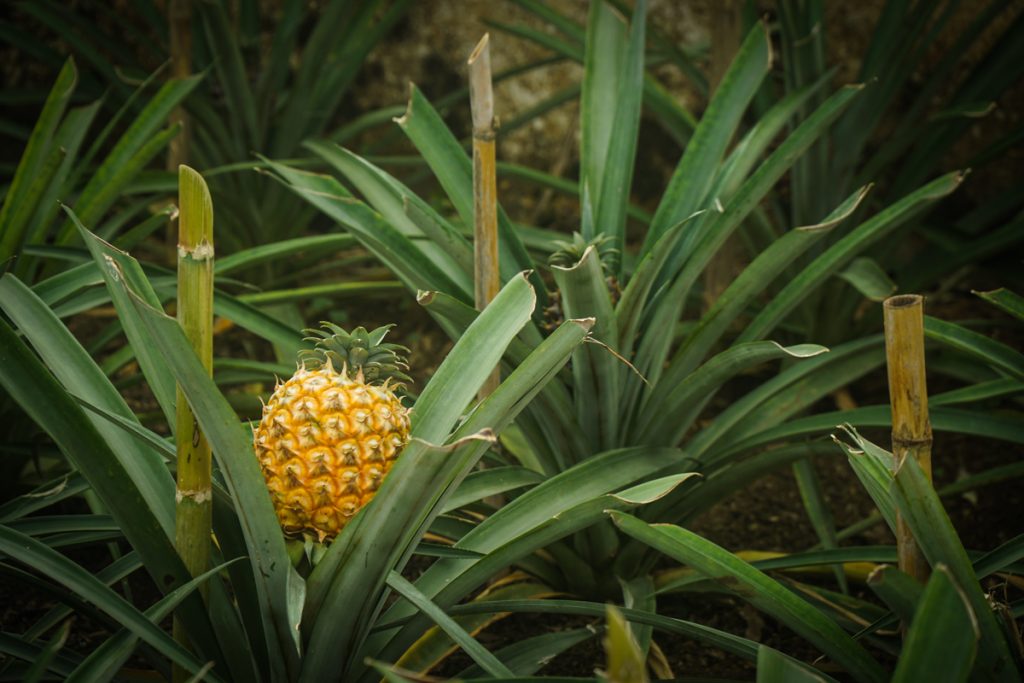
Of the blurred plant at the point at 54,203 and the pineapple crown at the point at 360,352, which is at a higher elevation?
the blurred plant at the point at 54,203

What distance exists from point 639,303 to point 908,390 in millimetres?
404

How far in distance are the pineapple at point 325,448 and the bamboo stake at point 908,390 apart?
496mm

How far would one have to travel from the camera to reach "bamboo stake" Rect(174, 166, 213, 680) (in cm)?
82

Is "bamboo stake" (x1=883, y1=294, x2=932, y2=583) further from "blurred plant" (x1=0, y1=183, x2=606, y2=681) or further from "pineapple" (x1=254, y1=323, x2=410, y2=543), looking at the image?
"pineapple" (x1=254, y1=323, x2=410, y2=543)

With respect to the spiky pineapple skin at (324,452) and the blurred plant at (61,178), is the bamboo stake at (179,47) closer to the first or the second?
the blurred plant at (61,178)

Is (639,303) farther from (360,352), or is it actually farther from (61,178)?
(61,178)

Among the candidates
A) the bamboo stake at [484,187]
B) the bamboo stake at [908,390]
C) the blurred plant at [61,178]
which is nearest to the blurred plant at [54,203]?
the blurred plant at [61,178]

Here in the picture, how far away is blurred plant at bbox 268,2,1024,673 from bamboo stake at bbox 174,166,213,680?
327 millimetres

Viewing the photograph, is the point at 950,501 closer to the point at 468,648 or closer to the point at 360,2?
the point at 468,648

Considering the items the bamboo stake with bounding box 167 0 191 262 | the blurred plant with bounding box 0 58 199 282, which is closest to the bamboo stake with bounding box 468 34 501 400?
the blurred plant with bounding box 0 58 199 282

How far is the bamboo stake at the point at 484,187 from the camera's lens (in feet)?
3.65

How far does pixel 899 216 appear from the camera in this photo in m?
1.36

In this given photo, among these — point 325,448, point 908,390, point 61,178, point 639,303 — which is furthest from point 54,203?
point 908,390

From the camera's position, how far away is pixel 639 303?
4.04ft
